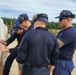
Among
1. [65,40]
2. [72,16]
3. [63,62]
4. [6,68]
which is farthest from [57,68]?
[6,68]

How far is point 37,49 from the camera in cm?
559

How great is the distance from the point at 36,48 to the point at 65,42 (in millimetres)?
808

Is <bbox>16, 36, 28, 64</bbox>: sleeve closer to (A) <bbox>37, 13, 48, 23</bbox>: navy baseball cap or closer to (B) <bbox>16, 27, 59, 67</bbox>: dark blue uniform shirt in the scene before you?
(B) <bbox>16, 27, 59, 67</bbox>: dark blue uniform shirt

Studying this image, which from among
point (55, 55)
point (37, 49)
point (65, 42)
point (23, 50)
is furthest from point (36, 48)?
point (65, 42)

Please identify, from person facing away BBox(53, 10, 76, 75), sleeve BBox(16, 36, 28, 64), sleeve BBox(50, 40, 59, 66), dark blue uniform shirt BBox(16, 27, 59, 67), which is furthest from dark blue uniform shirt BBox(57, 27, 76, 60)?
sleeve BBox(16, 36, 28, 64)

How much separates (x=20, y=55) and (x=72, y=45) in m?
1.17

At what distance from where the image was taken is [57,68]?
6.40 metres

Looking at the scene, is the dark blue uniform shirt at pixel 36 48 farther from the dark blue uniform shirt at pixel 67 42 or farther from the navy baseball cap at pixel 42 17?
the dark blue uniform shirt at pixel 67 42

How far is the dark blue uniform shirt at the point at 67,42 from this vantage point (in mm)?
6199

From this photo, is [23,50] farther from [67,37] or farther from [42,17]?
[67,37]

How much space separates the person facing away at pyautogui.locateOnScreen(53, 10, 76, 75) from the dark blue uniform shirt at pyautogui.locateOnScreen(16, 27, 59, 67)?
544 mm

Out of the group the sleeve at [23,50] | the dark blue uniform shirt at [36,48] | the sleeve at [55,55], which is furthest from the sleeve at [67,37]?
the sleeve at [23,50]

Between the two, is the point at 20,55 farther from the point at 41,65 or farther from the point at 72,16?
the point at 72,16

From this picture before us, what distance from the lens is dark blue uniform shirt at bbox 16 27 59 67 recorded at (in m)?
5.55
